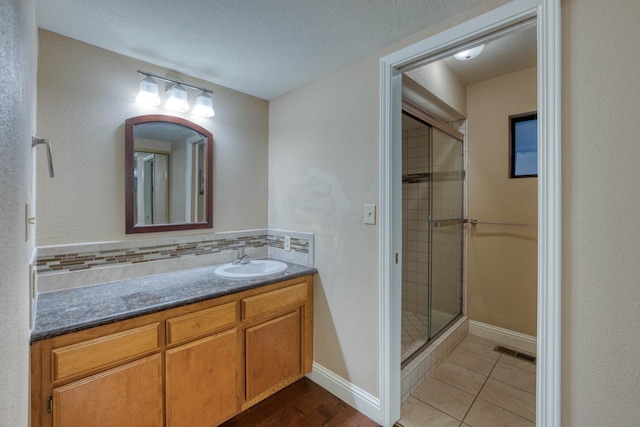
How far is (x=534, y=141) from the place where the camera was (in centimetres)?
243

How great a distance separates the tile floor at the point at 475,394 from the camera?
170 cm

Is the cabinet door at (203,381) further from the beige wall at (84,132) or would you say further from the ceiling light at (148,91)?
the ceiling light at (148,91)

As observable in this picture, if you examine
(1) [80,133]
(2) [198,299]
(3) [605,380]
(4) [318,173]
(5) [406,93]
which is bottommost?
(3) [605,380]

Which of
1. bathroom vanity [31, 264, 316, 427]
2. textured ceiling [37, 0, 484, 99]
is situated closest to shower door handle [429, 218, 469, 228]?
bathroom vanity [31, 264, 316, 427]

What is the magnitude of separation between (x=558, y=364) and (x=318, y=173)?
5.24ft

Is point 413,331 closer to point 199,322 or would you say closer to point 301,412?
point 301,412

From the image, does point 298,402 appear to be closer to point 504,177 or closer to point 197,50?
point 197,50

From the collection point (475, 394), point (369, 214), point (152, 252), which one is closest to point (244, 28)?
point (369, 214)

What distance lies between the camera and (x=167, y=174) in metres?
1.92

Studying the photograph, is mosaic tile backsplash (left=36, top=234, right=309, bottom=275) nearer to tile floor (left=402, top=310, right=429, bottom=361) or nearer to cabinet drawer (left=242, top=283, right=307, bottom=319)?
cabinet drawer (left=242, top=283, right=307, bottom=319)

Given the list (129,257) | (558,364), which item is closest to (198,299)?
(129,257)

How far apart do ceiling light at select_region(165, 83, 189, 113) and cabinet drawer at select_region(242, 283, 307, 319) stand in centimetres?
133

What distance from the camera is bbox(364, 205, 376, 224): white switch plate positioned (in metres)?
1.72

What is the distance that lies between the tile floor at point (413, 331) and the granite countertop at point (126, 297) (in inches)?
41.4
